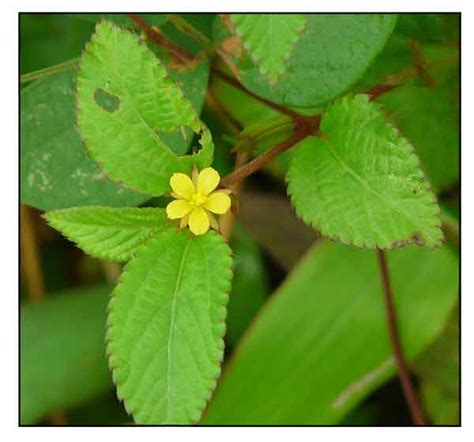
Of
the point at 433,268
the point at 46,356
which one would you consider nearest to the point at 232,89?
the point at 433,268

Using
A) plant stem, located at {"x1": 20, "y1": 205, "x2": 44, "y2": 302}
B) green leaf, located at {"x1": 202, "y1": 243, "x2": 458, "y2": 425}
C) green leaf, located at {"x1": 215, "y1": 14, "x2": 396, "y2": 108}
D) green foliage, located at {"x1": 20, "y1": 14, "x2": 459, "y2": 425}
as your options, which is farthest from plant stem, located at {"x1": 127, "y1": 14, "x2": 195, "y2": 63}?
plant stem, located at {"x1": 20, "y1": 205, "x2": 44, "y2": 302}

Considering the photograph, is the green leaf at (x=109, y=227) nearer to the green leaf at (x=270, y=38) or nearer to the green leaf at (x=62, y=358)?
the green leaf at (x=270, y=38)

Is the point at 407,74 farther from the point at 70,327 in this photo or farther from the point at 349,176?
the point at 70,327

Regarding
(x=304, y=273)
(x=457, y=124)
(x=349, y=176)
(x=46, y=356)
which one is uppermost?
(x=349, y=176)

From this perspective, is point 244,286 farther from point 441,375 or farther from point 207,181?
point 207,181

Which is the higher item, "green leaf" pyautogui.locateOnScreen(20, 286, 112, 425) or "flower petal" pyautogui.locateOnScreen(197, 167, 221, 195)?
"flower petal" pyautogui.locateOnScreen(197, 167, 221, 195)

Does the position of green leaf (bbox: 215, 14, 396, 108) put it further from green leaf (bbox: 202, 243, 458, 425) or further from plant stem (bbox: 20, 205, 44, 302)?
plant stem (bbox: 20, 205, 44, 302)

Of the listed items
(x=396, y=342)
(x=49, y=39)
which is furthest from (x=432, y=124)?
(x=49, y=39)
